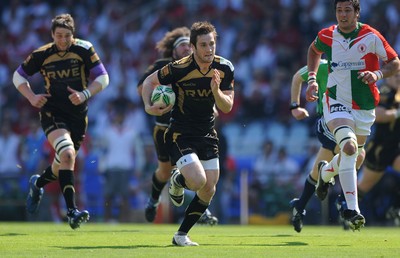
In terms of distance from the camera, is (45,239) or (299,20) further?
(299,20)

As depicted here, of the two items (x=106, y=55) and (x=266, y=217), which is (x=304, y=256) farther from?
(x=106, y=55)

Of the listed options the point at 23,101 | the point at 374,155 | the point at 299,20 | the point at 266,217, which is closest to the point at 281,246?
the point at 374,155

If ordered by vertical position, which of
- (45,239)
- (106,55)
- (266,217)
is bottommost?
(266,217)

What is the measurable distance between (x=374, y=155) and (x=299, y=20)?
23.7 feet

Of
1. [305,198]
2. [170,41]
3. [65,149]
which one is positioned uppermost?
[170,41]

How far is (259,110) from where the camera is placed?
2170cm

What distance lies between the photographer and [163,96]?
1095 cm

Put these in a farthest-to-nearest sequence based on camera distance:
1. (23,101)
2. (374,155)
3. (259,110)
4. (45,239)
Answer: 1. (23,101)
2. (259,110)
3. (374,155)
4. (45,239)

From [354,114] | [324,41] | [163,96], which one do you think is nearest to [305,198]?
[354,114]

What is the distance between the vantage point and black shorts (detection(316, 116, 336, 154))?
12945 millimetres

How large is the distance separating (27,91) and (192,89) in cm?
309

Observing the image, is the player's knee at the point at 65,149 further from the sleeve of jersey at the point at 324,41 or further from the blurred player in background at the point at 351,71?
the sleeve of jersey at the point at 324,41

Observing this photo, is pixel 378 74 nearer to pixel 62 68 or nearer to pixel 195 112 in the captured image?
pixel 195 112

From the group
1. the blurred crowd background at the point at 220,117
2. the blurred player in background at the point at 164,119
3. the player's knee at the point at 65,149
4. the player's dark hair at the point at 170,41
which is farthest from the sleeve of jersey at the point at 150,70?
the blurred crowd background at the point at 220,117
